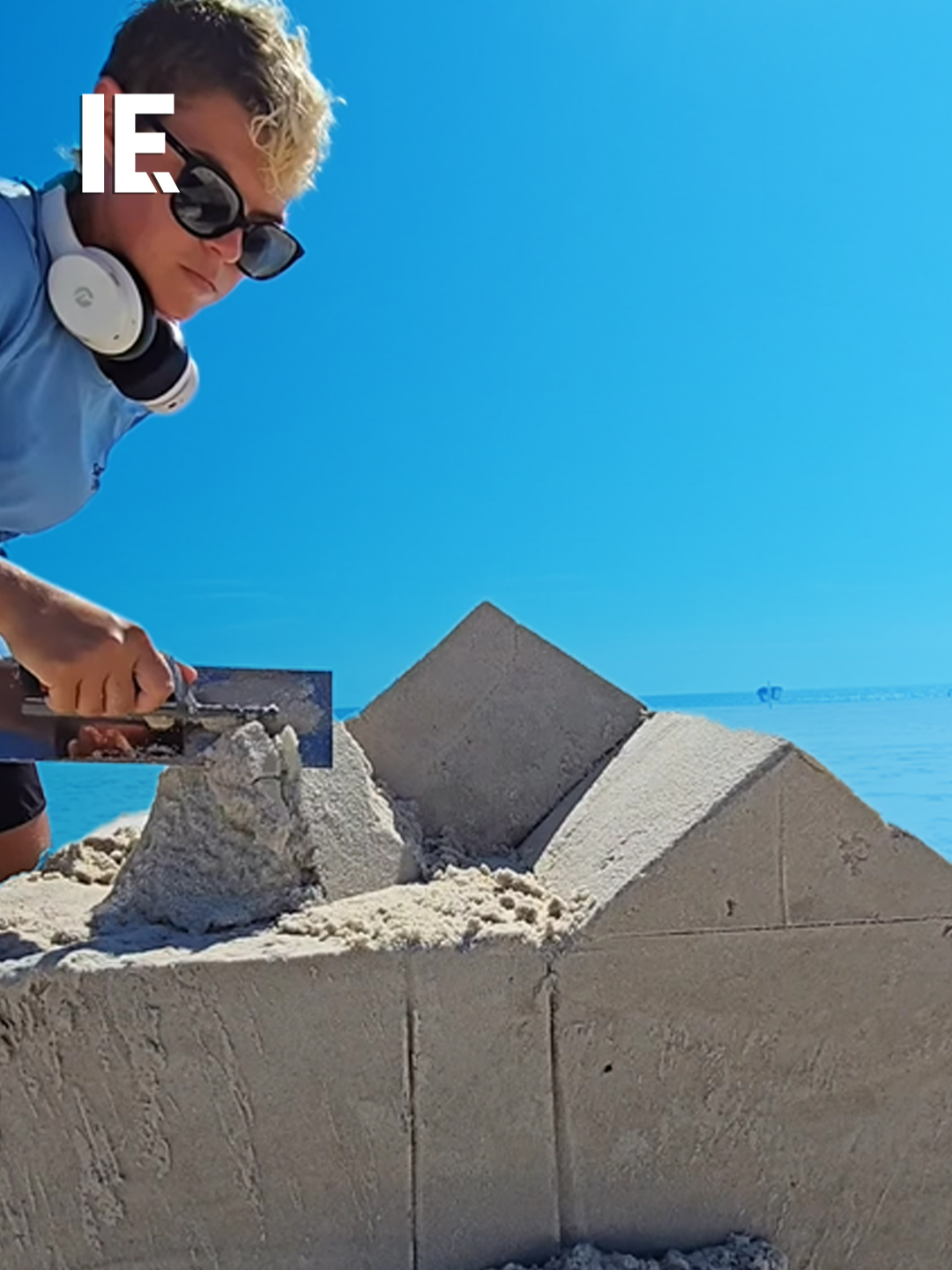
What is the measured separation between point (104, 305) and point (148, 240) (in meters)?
0.17

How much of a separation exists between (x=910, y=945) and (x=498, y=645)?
1.27m

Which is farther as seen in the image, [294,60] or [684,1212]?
[684,1212]

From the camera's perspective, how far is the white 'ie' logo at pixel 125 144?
1903 mm

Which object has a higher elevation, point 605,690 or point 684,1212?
point 605,690

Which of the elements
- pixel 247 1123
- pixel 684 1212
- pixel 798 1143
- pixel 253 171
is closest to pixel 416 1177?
pixel 247 1123

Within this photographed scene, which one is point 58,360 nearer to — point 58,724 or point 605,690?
point 58,724

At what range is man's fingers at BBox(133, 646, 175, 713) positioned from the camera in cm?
169

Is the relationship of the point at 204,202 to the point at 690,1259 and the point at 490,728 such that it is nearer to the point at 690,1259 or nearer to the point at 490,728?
the point at 490,728

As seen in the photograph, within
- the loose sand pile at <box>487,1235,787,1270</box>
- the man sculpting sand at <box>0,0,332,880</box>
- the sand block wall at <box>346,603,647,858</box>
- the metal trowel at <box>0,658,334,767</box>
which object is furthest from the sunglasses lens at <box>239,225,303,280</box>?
the loose sand pile at <box>487,1235,787,1270</box>

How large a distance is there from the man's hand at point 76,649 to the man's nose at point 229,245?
667 millimetres

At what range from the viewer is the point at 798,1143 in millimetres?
2334

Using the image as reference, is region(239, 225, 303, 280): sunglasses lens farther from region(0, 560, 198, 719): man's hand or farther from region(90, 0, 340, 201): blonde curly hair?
region(0, 560, 198, 719): man's hand

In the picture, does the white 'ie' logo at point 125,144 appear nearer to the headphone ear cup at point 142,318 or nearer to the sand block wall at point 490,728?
the headphone ear cup at point 142,318

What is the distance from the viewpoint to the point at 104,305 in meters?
1.86
